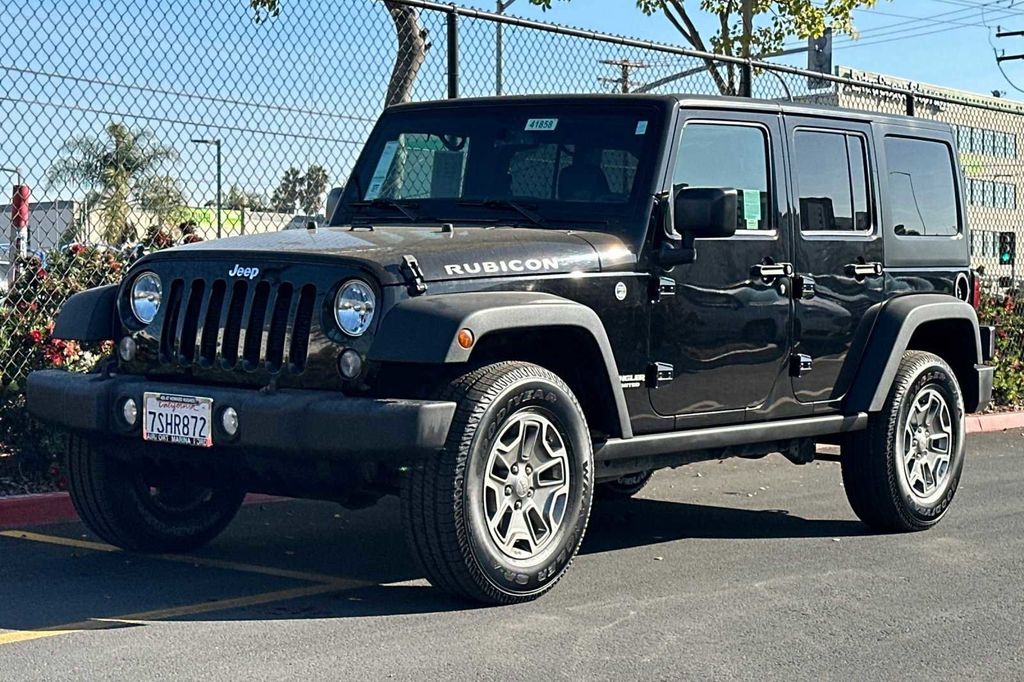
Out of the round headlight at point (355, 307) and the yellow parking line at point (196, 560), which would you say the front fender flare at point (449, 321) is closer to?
the round headlight at point (355, 307)

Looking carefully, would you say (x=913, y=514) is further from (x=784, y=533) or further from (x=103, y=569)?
(x=103, y=569)

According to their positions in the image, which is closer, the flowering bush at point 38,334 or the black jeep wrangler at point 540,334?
the black jeep wrangler at point 540,334

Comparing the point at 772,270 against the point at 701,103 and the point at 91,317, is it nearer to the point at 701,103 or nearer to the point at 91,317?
the point at 701,103

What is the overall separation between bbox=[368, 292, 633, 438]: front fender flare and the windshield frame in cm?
85

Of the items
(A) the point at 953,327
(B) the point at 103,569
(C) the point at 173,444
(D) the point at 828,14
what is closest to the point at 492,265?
(C) the point at 173,444

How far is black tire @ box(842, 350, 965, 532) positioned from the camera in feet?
24.6

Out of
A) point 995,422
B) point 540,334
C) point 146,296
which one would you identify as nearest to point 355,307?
point 540,334

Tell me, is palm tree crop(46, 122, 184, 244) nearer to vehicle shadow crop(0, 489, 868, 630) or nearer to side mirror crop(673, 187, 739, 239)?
vehicle shadow crop(0, 489, 868, 630)

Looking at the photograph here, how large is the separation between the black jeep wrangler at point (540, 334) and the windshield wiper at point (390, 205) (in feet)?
0.07

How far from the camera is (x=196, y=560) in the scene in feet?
21.9

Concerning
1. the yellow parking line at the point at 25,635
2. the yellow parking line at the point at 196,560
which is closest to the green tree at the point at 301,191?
the yellow parking line at the point at 196,560

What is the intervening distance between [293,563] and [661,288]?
1.95 meters

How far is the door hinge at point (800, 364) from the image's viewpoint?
23.4 feet

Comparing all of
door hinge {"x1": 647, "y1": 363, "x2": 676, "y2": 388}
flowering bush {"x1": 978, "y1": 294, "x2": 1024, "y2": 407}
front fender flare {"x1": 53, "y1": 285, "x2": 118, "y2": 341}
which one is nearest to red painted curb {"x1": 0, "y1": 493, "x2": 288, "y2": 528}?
front fender flare {"x1": 53, "y1": 285, "x2": 118, "y2": 341}
